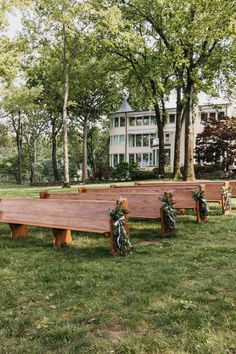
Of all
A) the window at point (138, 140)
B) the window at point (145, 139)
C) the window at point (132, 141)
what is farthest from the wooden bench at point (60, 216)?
the window at point (132, 141)

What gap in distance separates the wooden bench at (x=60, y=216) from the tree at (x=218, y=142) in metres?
26.7

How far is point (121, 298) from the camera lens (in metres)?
4.53

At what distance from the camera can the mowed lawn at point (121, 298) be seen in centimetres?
345

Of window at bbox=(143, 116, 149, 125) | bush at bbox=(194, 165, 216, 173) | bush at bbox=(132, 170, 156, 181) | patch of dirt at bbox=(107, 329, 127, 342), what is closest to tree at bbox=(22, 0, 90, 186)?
A: bush at bbox=(132, 170, 156, 181)

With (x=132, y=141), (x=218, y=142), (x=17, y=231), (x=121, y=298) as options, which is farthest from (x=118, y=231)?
(x=132, y=141)

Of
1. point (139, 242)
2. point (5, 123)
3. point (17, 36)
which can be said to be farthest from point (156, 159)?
point (139, 242)

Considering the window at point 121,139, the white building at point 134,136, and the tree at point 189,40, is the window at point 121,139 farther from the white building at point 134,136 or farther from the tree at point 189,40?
the tree at point 189,40

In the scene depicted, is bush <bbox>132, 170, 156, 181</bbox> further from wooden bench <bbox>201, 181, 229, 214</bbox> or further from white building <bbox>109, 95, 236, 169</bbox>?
wooden bench <bbox>201, 181, 229, 214</bbox>

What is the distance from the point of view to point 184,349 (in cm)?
326

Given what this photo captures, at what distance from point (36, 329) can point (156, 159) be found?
43070 mm

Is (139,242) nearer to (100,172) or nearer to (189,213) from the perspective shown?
(189,213)

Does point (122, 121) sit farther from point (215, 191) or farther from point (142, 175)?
point (215, 191)

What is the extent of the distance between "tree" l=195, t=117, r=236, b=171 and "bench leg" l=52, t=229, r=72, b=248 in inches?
1064

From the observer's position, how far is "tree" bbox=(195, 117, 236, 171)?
107ft
